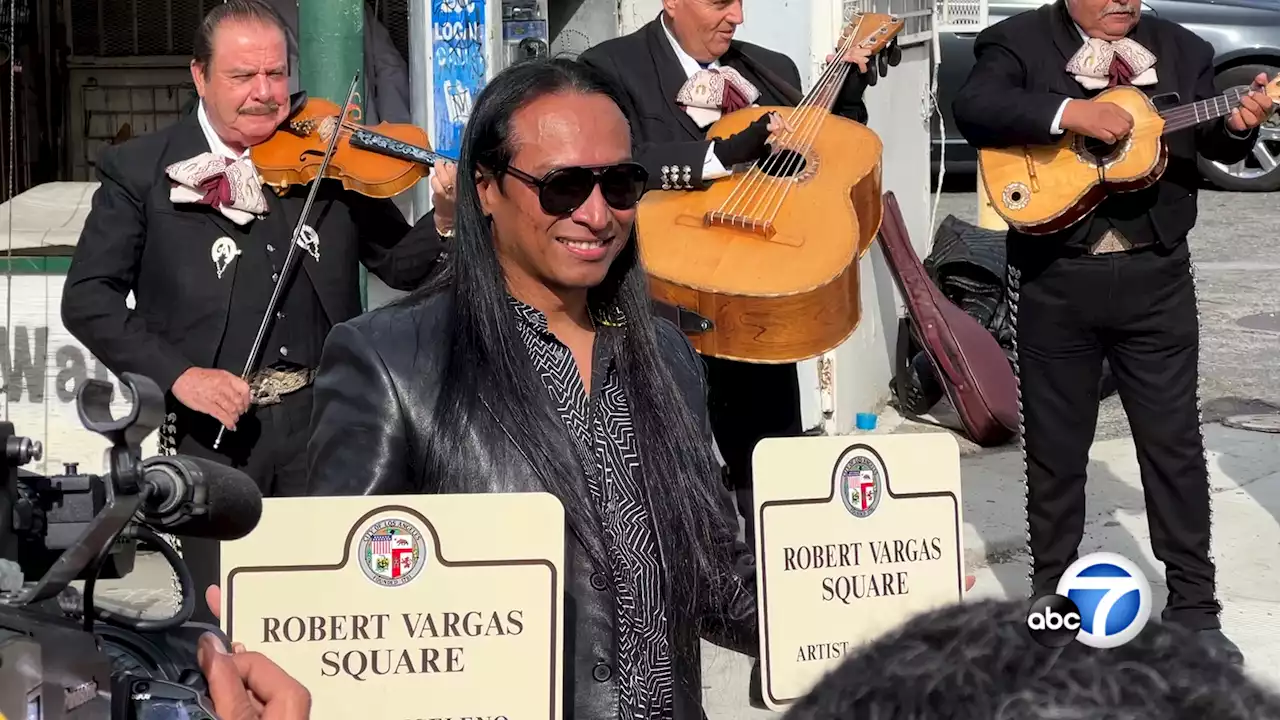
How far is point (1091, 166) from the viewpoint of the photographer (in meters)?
4.43

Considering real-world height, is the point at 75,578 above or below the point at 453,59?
below

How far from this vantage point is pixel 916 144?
8031 mm

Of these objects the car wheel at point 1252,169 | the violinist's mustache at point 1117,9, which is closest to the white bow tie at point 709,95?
the violinist's mustache at point 1117,9

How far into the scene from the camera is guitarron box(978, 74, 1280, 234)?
436 cm

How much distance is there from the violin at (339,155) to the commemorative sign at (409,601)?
1.98 m

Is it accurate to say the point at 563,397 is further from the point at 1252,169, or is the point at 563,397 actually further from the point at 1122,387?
the point at 1252,169

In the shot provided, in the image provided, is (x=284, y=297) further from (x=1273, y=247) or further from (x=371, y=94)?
(x=1273, y=247)

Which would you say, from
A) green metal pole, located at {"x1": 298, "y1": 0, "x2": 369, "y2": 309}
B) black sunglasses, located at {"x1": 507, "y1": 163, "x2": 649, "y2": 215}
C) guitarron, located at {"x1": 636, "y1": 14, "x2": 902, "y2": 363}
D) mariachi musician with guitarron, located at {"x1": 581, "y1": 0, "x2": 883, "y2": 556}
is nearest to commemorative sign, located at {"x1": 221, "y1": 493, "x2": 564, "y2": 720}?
black sunglasses, located at {"x1": 507, "y1": 163, "x2": 649, "y2": 215}

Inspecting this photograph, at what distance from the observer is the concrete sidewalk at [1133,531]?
187 inches

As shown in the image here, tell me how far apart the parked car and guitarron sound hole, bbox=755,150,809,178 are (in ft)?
28.0

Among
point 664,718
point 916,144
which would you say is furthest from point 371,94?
point 664,718

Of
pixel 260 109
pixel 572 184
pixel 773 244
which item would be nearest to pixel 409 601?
pixel 572 184

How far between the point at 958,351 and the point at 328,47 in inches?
115

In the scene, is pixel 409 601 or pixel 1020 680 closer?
pixel 1020 680
